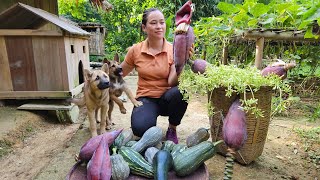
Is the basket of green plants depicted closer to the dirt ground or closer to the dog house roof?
the dirt ground

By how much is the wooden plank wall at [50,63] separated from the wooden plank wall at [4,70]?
1.40 feet

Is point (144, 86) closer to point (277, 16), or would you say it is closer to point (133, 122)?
point (133, 122)

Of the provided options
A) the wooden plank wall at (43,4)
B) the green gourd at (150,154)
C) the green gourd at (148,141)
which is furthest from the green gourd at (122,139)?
the wooden plank wall at (43,4)

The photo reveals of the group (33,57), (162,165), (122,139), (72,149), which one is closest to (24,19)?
(33,57)

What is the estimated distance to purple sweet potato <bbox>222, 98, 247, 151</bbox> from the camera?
1458 mm

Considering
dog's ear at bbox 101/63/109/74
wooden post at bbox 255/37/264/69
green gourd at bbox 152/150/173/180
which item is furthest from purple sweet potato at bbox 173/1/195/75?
wooden post at bbox 255/37/264/69

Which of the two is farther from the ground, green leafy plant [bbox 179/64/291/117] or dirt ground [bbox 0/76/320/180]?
green leafy plant [bbox 179/64/291/117]

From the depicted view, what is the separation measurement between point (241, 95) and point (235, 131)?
0.52 metres

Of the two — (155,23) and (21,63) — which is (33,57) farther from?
(155,23)

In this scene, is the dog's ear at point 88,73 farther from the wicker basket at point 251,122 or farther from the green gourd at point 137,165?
the wicker basket at point 251,122

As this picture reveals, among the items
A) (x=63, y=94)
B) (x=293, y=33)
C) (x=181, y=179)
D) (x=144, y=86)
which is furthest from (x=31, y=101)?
(x=293, y=33)

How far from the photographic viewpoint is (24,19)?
3.88 meters

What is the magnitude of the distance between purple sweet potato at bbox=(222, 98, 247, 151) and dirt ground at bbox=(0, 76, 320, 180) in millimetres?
842

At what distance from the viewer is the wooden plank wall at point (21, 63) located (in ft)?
12.0
